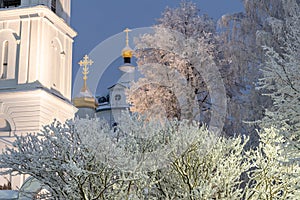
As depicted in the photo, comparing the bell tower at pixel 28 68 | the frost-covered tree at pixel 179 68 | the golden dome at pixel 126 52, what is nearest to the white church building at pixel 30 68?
the bell tower at pixel 28 68

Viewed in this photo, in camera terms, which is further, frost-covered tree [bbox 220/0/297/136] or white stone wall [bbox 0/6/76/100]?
white stone wall [bbox 0/6/76/100]

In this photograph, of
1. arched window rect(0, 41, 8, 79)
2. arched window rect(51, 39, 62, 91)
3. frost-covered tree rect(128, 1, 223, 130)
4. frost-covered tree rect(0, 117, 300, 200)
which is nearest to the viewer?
frost-covered tree rect(0, 117, 300, 200)

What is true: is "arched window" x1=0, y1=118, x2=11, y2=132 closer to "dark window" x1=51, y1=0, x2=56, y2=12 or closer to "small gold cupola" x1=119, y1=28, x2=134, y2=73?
"dark window" x1=51, y1=0, x2=56, y2=12

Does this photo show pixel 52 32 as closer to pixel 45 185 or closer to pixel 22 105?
pixel 22 105

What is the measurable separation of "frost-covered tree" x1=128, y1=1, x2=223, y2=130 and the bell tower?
5250mm

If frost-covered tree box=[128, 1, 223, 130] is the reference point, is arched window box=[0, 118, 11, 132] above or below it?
below

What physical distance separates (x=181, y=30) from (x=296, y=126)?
8532 mm

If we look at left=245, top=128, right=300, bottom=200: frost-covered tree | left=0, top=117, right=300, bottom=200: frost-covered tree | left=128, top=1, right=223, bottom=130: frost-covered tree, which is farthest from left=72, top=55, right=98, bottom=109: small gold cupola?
left=245, top=128, right=300, bottom=200: frost-covered tree

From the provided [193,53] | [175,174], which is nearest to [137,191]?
[175,174]

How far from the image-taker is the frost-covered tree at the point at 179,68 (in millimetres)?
14344

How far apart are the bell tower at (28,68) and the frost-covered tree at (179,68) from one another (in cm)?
525

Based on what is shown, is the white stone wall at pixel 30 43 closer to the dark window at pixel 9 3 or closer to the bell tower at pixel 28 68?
the bell tower at pixel 28 68

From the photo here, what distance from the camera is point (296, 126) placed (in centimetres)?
709

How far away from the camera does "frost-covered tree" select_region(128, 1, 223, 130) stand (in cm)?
1434
